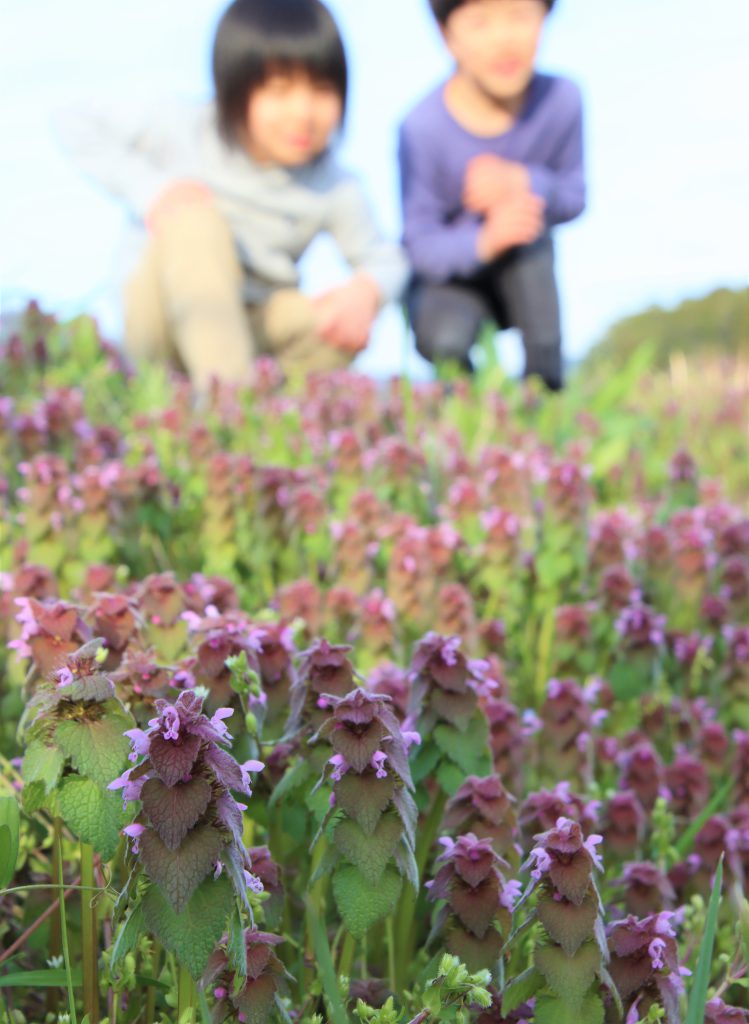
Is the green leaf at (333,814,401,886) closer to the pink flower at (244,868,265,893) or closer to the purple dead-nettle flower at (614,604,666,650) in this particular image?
the pink flower at (244,868,265,893)

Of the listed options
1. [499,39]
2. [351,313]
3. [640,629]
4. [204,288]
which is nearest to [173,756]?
[640,629]

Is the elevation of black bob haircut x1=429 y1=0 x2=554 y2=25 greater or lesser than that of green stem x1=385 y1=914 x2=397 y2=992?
greater

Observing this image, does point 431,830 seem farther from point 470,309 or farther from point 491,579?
point 470,309

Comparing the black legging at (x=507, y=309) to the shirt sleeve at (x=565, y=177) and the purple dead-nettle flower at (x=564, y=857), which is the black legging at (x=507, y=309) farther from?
the purple dead-nettle flower at (x=564, y=857)

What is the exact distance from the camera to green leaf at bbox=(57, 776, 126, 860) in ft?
4.47

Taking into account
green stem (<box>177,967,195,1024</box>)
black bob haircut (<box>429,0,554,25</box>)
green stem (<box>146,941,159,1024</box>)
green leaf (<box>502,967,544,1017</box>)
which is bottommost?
green stem (<box>146,941,159,1024</box>)

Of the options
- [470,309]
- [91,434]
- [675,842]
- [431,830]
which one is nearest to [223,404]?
[91,434]

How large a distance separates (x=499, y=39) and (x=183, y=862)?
21.9 feet

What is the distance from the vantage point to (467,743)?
1.79m

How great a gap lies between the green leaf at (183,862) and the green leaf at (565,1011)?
0.45 meters

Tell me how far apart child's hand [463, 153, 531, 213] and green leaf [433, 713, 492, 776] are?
5.84 metres

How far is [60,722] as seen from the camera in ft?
4.65

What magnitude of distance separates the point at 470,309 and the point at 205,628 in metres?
6.12

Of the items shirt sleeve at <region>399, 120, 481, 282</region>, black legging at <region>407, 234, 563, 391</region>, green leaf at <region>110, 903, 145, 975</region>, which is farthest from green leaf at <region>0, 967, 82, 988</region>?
black legging at <region>407, 234, 563, 391</region>
